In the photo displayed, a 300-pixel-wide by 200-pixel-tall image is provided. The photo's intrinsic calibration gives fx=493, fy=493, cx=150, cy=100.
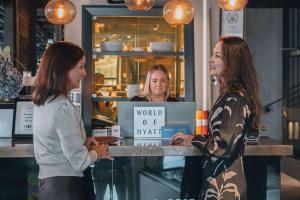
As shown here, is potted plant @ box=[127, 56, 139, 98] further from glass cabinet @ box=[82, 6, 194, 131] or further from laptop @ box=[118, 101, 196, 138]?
laptop @ box=[118, 101, 196, 138]

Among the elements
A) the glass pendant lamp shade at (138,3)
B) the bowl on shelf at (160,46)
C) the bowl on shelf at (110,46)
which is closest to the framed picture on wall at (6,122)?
the glass pendant lamp shade at (138,3)

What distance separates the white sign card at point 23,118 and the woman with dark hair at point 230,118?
4.49ft

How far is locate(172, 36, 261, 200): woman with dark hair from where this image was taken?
246 cm

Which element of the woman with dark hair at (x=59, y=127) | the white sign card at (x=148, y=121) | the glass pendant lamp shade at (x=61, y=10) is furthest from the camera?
the glass pendant lamp shade at (x=61, y=10)

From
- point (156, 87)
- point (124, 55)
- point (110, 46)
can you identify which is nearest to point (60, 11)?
point (110, 46)

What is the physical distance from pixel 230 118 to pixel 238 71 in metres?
0.25

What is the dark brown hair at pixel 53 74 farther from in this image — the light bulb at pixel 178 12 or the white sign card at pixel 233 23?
the white sign card at pixel 233 23

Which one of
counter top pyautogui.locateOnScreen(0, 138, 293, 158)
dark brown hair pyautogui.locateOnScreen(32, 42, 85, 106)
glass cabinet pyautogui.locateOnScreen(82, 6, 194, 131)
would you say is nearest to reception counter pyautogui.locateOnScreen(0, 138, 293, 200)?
counter top pyautogui.locateOnScreen(0, 138, 293, 158)

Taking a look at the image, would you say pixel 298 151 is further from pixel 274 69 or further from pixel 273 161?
pixel 273 161

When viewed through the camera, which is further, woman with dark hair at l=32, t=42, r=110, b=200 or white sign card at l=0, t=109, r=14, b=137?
white sign card at l=0, t=109, r=14, b=137

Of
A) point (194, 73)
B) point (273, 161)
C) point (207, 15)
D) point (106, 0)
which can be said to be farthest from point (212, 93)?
point (273, 161)

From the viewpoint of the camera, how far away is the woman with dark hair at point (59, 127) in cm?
239

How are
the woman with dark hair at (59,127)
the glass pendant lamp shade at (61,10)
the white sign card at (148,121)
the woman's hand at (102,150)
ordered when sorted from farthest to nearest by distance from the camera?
the glass pendant lamp shade at (61,10) → the white sign card at (148,121) → the woman's hand at (102,150) → the woman with dark hair at (59,127)

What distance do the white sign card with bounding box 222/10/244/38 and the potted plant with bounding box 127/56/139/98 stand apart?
1004mm
